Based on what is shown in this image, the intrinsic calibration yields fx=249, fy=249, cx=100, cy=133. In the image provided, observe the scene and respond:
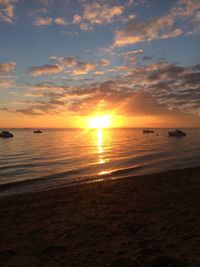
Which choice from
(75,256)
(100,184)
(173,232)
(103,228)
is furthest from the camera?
(100,184)

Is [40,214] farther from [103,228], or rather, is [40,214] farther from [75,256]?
[75,256]

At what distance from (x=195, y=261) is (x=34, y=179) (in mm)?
16143

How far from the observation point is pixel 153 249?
21.1 ft

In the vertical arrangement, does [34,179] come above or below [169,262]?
below

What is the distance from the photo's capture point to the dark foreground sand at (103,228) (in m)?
6.14

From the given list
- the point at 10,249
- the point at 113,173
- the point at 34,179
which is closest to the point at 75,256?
the point at 10,249

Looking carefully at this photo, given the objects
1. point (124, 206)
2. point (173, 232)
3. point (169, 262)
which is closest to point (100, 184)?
point (124, 206)

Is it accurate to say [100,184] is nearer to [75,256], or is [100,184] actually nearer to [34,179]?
[34,179]

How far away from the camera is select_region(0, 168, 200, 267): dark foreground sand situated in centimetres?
614

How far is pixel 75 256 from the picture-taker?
6336 millimetres

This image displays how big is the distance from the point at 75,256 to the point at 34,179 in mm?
14423

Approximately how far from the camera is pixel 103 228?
8.27 meters

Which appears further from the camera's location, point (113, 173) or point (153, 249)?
point (113, 173)

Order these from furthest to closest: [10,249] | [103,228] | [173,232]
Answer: [103,228] → [173,232] → [10,249]
